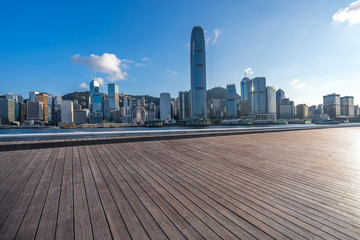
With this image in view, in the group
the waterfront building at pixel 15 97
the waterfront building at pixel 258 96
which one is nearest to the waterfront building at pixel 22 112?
the waterfront building at pixel 15 97

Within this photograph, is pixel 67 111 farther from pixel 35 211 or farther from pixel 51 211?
pixel 51 211

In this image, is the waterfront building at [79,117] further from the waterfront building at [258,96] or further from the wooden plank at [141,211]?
the waterfront building at [258,96]

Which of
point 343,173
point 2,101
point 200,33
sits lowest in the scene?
point 343,173

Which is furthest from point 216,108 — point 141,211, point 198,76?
point 141,211

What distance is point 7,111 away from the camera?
12812 cm

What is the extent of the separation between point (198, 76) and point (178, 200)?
164m

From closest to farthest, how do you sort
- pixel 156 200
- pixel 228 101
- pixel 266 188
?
1. pixel 156 200
2. pixel 266 188
3. pixel 228 101

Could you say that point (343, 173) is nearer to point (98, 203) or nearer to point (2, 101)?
point (98, 203)

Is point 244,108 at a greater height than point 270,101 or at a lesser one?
lesser

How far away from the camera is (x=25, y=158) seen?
4.75 metres

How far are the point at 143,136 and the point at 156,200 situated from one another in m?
6.17

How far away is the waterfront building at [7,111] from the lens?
408 feet

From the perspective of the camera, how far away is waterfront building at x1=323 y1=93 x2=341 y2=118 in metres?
132

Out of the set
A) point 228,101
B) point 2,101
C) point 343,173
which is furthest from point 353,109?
point 2,101
